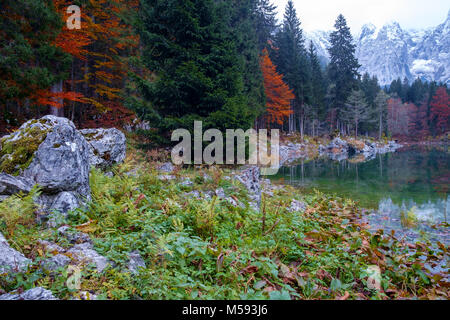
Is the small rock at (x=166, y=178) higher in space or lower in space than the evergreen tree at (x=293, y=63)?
lower

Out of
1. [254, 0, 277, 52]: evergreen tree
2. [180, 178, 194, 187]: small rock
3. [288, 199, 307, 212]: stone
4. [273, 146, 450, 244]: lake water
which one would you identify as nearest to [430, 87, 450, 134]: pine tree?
[254, 0, 277, 52]: evergreen tree

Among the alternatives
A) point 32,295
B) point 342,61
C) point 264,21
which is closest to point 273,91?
point 264,21

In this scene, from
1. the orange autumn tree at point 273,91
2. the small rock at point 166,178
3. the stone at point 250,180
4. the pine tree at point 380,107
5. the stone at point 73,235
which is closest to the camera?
the stone at point 73,235

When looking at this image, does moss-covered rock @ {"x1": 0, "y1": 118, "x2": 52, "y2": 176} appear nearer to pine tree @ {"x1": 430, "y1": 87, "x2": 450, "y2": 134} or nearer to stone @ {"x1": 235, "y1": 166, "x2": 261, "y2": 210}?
stone @ {"x1": 235, "y1": 166, "x2": 261, "y2": 210}

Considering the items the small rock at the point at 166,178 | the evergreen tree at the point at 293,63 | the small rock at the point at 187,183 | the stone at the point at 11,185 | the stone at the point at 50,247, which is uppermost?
the evergreen tree at the point at 293,63

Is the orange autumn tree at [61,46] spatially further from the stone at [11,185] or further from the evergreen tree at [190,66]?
the stone at [11,185]

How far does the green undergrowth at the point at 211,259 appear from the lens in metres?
2.39

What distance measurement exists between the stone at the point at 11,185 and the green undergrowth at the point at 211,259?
431 mm

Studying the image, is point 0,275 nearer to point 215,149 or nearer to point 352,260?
point 352,260

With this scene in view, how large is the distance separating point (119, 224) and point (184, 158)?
219 inches

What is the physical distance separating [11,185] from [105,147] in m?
3.45

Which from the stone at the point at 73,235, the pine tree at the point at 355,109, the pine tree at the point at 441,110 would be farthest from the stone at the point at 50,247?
the pine tree at the point at 441,110

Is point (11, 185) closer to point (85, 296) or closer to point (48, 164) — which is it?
point (48, 164)

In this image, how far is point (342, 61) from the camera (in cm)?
4562
